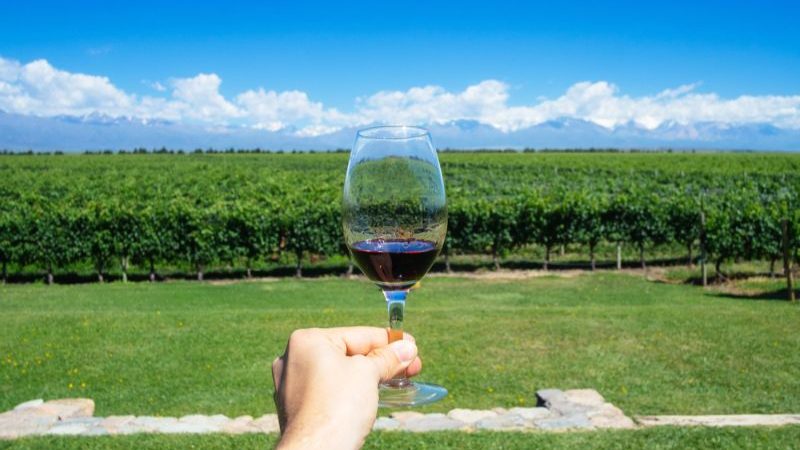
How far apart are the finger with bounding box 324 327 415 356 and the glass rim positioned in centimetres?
44

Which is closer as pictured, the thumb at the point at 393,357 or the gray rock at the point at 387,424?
the thumb at the point at 393,357

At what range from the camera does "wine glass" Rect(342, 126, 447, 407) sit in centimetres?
169

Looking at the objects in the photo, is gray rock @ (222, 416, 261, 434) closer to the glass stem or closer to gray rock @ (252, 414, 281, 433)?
gray rock @ (252, 414, 281, 433)

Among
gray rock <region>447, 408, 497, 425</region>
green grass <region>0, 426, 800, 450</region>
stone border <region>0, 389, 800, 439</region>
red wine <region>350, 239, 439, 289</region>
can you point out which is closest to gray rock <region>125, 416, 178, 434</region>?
stone border <region>0, 389, 800, 439</region>

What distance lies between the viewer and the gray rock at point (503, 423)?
653cm

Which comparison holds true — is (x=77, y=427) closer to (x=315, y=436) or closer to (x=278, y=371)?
(x=278, y=371)

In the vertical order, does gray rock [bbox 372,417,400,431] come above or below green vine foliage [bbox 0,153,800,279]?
below

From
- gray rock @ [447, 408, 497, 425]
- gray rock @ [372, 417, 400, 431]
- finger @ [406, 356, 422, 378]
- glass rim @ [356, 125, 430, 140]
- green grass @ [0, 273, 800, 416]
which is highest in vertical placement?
glass rim @ [356, 125, 430, 140]

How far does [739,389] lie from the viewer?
27.3 feet

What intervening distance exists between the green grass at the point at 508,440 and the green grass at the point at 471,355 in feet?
4.36

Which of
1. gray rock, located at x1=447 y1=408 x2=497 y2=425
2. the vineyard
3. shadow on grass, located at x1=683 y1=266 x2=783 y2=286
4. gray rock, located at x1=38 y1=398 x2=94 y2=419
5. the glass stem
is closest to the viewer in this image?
the glass stem

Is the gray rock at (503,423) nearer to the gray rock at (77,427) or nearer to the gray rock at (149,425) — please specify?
the gray rock at (149,425)

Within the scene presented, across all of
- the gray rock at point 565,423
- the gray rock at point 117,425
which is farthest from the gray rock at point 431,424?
the gray rock at point 117,425

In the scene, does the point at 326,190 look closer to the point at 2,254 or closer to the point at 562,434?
the point at 2,254
